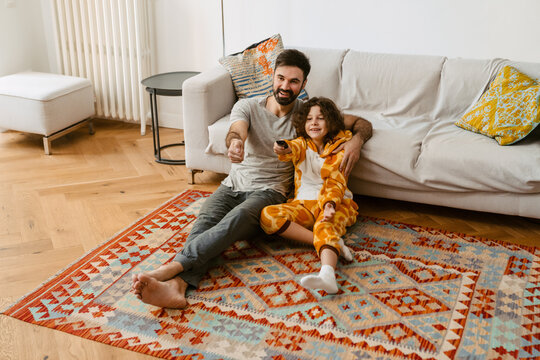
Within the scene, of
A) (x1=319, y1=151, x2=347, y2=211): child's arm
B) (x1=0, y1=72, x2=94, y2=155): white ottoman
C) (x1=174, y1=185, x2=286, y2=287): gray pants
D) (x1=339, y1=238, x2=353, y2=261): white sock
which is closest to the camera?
(x1=174, y1=185, x2=286, y2=287): gray pants

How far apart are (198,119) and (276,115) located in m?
0.52

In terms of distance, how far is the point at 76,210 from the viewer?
276 cm

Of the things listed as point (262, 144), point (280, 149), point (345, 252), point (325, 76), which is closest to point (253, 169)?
point (262, 144)

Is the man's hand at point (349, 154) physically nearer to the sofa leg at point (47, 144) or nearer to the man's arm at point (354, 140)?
the man's arm at point (354, 140)

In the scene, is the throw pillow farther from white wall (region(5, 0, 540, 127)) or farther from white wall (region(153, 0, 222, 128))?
white wall (region(153, 0, 222, 128))

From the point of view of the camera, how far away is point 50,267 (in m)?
2.27

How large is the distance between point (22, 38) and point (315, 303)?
316 centimetres

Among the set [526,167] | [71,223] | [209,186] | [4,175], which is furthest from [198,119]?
[526,167]

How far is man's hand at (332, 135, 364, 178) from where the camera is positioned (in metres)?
2.48

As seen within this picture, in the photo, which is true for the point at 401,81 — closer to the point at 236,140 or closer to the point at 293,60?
the point at 293,60

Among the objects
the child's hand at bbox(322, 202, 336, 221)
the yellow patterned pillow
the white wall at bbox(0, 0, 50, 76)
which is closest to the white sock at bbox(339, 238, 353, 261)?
the child's hand at bbox(322, 202, 336, 221)

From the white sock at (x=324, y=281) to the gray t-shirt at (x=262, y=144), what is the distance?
→ 595 mm

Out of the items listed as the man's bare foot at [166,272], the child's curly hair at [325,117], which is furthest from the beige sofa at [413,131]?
the man's bare foot at [166,272]

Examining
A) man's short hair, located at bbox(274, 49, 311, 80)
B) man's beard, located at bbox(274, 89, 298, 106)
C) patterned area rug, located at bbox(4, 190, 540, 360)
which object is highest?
man's short hair, located at bbox(274, 49, 311, 80)
